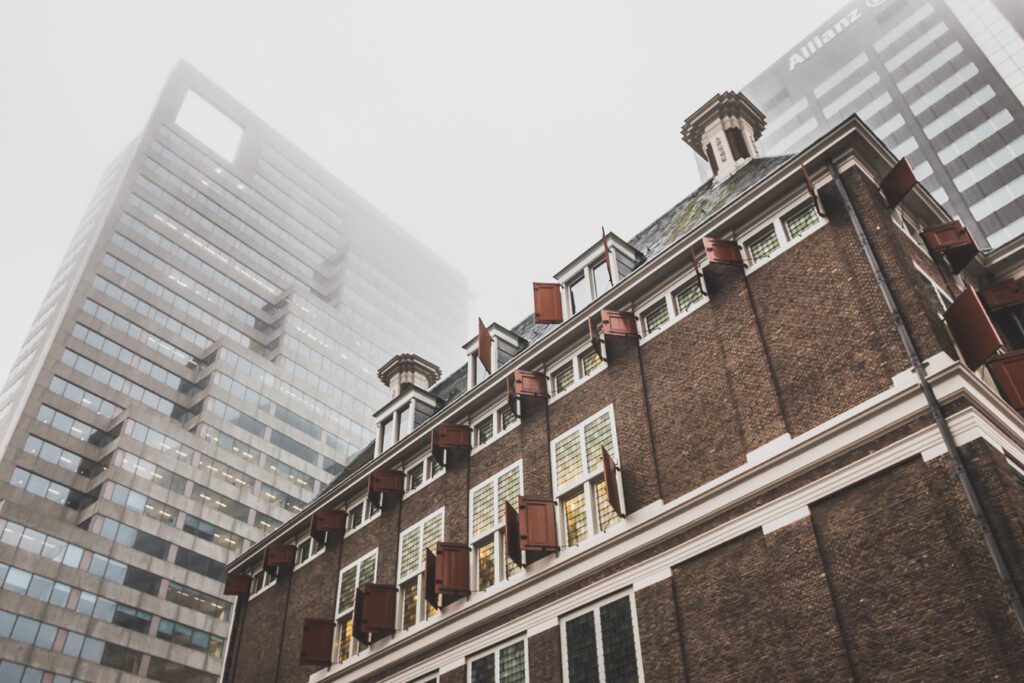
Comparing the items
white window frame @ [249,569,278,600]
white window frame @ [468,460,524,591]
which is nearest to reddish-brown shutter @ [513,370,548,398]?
white window frame @ [468,460,524,591]

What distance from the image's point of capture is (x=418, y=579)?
2361 centimetres

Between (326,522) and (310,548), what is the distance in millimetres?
2494

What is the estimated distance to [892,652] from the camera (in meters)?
12.6

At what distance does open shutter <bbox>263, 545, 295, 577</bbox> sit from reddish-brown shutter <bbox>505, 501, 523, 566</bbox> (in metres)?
13.0

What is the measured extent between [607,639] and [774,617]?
13.3ft

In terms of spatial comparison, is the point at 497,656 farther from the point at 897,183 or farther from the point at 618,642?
the point at 897,183

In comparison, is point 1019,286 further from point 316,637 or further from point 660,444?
point 316,637

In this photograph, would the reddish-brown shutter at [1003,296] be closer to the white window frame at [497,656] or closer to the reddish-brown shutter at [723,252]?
the reddish-brown shutter at [723,252]

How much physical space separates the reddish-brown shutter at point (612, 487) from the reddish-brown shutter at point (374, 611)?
845 centimetres

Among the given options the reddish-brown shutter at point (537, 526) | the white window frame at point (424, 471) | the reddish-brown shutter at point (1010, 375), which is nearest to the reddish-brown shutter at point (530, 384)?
the reddish-brown shutter at point (537, 526)

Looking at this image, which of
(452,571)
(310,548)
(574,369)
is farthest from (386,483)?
(574,369)

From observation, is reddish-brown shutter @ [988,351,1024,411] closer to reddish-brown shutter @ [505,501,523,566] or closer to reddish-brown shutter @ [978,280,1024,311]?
reddish-brown shutter @ [978,280,1024,311]

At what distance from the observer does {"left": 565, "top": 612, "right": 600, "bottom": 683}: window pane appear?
17094mm

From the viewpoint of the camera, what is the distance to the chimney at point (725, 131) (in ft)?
87.0
